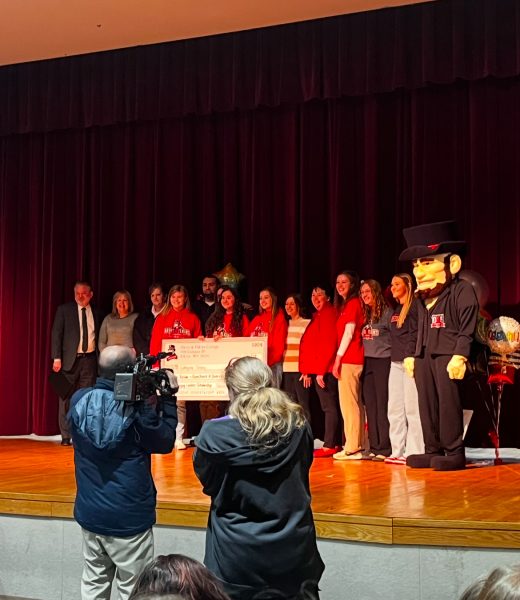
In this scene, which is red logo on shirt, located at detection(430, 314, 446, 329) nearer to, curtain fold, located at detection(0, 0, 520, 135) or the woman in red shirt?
the woman in red shirt

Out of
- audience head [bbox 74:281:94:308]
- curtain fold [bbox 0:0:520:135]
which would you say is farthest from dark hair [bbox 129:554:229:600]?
audience head [bbox 74:281:94:308]

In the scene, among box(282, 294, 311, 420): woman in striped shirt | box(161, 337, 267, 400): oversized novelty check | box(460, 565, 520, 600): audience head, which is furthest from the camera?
box(282, 294, 311, 420): woman in striped shirt

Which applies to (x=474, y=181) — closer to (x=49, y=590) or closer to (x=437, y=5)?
(x=437, y=5)

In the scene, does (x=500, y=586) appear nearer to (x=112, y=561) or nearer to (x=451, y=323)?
(x=112, y=561)

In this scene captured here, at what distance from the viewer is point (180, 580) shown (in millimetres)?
1718

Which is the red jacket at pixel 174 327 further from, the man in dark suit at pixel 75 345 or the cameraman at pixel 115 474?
the cameraman at pixel 115 474

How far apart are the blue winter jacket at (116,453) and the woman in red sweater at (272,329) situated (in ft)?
13.9

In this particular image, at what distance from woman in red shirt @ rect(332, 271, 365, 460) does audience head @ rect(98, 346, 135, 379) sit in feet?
13.2

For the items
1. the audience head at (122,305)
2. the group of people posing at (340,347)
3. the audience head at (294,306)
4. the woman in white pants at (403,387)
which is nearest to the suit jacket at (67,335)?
the audience head at (122,305)

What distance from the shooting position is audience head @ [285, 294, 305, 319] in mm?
7785

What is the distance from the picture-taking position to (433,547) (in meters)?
4.20

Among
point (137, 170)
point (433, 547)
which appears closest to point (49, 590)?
point (433, 547)

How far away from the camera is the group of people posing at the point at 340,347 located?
6.91 m

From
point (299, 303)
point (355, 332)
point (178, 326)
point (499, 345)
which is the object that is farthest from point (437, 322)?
point (178, 326)
